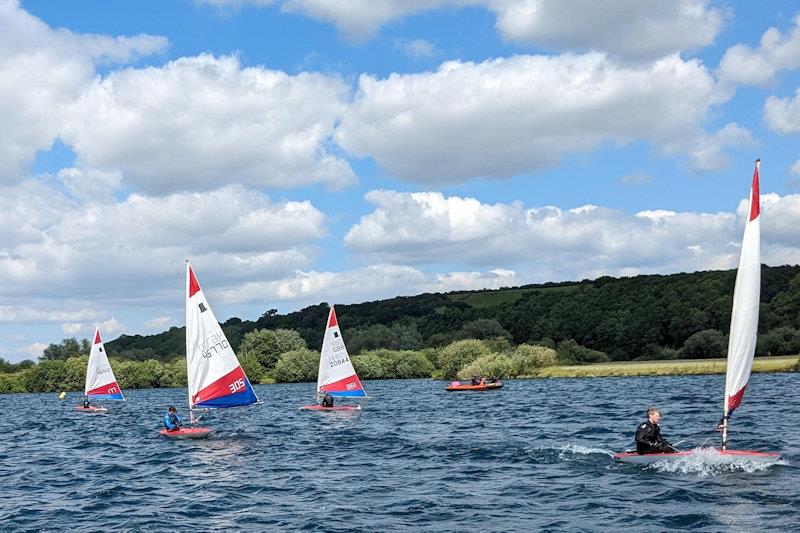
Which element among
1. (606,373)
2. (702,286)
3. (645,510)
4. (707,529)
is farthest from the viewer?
(702,286)

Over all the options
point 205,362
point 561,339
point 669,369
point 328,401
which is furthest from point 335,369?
point 561,339

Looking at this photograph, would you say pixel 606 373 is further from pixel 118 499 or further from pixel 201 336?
pixel 118 499

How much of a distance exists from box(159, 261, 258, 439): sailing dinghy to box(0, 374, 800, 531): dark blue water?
6.44 feet

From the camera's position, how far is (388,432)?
142 feet

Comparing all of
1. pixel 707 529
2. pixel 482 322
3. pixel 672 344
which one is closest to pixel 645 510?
pixel 707 529

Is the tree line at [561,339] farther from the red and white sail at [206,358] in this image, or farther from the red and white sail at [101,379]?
the red and white sail at [206,358]

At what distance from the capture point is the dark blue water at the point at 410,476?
71.1 ft

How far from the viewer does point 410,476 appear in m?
28.8

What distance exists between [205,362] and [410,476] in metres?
15.3

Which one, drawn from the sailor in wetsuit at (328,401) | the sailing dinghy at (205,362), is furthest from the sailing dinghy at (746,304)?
the sailor in wetsuit at (328,401)

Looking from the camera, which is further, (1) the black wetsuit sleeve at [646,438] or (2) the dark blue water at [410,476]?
(1) the black wetsuit sleeve at [646,438]

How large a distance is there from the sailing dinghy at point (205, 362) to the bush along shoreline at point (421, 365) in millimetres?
64767

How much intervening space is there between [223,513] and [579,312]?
154 metres

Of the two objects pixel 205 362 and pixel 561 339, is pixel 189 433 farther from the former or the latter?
pixel 561 339
